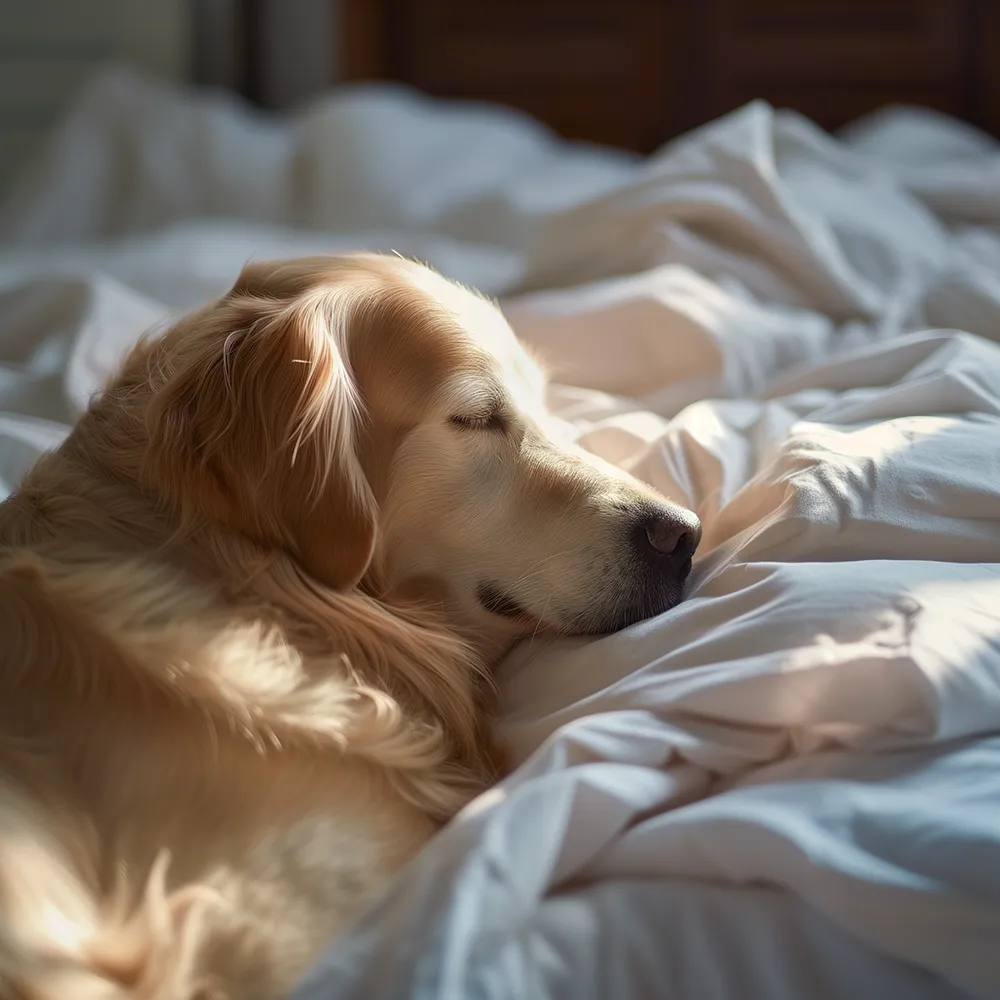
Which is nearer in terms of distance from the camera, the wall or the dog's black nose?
the dog's black nose

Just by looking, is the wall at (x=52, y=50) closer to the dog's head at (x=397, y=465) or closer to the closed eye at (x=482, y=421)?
the dog's head at (x=397, y=465)

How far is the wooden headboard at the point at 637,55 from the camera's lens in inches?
142

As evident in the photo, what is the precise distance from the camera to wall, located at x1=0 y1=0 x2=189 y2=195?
350 centimetres

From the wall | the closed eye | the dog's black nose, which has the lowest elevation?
the wall

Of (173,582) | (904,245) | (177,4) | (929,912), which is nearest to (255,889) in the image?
(173,582)

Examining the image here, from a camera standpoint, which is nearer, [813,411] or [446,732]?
[446,732]

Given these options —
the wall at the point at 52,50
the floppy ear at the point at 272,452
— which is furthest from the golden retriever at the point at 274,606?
the wall at the point at 52,50

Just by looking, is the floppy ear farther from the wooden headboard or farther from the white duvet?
the wooden headboard

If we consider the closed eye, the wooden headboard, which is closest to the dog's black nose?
the closed eye

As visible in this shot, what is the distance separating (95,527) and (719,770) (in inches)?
22.0

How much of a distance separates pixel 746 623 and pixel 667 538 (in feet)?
0.58

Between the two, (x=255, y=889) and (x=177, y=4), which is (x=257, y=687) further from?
(x=177, y=4)

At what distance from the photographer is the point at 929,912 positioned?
76 cm

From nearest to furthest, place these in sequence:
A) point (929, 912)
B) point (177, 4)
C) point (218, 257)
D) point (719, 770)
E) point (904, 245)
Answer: point (929, 912) < point (719, 770) < point (904, 245) < point (218, 257) < point (177, 4)
